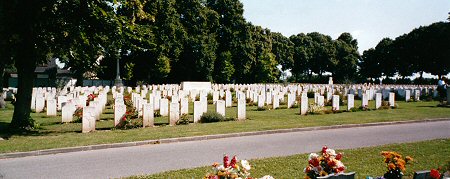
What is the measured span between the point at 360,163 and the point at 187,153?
4.18 metres

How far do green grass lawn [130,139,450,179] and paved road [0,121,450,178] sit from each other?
68cm

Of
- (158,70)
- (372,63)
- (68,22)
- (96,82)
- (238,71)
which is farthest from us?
(372,63)

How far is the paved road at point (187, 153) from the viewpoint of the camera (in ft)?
25.3

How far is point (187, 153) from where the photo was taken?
30.9 ft

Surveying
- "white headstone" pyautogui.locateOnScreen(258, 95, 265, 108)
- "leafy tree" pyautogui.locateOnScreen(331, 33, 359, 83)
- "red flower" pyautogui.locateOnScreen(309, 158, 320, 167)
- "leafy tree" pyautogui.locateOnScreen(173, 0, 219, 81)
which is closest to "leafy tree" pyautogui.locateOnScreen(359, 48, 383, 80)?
"leafy tree" pyautogui.locateOnScreen(331, 33, 359, 83)

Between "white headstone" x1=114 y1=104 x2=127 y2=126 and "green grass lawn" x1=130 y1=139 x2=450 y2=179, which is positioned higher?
"white headstone" x1=114 y1=104 x2=127 y2=126

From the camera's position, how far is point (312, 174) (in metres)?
4.81

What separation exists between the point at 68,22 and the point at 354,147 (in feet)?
32.9

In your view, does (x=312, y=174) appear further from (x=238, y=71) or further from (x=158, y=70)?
(x=238, y=71)

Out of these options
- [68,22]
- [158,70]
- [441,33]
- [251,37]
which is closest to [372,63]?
[441,33]

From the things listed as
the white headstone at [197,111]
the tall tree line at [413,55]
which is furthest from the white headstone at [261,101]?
the tall tree line at [413,55]

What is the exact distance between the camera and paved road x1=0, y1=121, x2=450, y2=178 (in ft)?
25.3

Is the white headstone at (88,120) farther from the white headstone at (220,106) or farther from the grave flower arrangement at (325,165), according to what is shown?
the grave flower arrangement at (325,165)

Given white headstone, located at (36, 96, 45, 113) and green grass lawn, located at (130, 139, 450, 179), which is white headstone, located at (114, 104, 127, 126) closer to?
green grass lawn, located at (130, 139, 450, 179)
